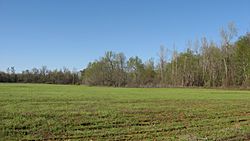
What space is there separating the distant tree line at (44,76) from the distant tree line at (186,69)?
10.3m

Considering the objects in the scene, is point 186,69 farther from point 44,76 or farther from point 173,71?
point 44,76

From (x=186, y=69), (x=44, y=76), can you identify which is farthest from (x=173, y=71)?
(x=44, y=76)

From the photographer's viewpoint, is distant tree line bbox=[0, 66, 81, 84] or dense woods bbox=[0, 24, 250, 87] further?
distant tree line bbox=[0, 66, 81, 84]

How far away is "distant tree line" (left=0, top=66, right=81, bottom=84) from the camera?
6038 inches

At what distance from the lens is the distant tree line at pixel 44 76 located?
153 meters

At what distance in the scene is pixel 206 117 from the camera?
66.8 feet

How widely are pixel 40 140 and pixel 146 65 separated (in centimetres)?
12244

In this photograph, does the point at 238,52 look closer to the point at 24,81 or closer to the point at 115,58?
the point at 115,58

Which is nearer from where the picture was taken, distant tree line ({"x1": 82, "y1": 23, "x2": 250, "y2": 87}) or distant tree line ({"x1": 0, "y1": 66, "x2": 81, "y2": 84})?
distant tree line ({"x1": 82, "y1": 23, "x2": 250, "y2": 87})

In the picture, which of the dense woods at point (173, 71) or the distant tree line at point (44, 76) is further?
the distant tree line at point (44, 76)

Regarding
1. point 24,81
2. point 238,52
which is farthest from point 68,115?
point 24,81

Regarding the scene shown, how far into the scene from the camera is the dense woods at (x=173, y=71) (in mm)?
91625

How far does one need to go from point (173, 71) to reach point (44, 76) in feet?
231

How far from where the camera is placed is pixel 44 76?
157500 mm
